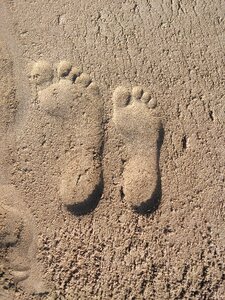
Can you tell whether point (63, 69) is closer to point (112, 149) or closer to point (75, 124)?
point (75, 124)

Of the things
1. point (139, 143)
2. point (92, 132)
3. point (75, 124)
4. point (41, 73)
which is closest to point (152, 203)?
point (139, 143)

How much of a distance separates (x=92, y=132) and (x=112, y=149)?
0.15m

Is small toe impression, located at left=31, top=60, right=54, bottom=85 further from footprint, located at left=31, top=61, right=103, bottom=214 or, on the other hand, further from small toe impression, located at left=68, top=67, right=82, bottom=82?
small toe impression, located at left=68, top=67, right=82, bottom=82

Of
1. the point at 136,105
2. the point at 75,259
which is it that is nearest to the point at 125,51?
the point at 136,105

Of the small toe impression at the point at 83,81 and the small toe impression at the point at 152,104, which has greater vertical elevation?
the small toe impression at the point at 83,81

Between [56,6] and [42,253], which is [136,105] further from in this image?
[42,253]

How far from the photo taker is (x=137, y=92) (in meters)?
2.27

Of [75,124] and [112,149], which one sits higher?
[75,124]

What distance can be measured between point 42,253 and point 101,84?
996mm

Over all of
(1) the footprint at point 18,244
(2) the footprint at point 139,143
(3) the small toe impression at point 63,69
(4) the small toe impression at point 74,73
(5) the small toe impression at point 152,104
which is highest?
(3) the small toe impression at point 63,69

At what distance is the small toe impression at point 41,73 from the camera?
228cm

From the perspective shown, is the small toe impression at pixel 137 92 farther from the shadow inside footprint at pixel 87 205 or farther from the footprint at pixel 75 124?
the shadow inside footprint at pixel 87 205

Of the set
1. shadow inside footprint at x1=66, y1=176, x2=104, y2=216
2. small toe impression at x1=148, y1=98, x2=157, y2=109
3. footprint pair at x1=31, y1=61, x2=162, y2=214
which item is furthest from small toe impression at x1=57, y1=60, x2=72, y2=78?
shadow inside footprint at x1=66, y1=176, x2=104, y2=216

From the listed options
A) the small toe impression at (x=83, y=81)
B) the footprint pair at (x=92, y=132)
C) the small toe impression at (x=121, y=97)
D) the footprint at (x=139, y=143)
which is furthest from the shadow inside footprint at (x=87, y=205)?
the small toe impression at (x=83, y=81)
